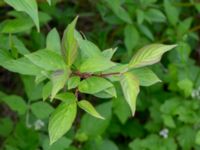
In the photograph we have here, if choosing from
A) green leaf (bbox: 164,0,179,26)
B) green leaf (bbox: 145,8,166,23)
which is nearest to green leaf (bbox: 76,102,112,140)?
green leaf (bbox: 145,8,166,23)

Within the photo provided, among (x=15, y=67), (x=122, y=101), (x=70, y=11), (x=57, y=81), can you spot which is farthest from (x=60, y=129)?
(x=70, y=11)

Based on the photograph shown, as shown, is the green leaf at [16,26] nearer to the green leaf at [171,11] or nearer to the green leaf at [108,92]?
the green leaf at [108,92]

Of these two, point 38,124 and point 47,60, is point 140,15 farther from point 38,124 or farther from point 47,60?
point 47,60

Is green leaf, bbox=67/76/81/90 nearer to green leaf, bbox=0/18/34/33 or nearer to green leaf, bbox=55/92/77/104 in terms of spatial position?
green leaf, bbox=55/92/77/104

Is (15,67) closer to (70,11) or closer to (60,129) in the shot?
(60,129)

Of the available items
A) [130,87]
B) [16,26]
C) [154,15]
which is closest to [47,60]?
[130,87]
